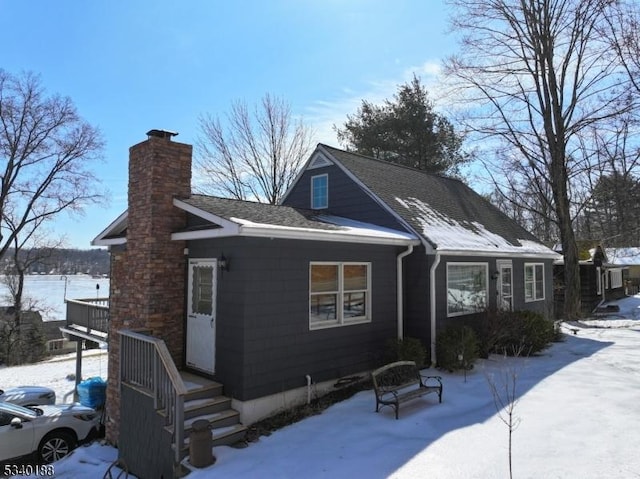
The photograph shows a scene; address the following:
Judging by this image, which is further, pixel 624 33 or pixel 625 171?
pixel 625 171

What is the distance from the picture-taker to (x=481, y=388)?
7.98 m

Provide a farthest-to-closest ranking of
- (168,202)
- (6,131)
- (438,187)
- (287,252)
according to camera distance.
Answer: (6,131) → (438,187) → (168,202) → (287,252)

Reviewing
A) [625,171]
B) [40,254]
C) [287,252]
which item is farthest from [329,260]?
[40,254]

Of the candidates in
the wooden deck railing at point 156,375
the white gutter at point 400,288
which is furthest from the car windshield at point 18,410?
the white gutter at point 400,288

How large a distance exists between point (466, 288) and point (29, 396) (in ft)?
41.1

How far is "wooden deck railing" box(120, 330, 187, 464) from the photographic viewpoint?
575 centimetres

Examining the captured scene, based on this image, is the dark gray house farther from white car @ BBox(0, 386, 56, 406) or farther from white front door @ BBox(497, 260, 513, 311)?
white car @ BBox(0, 386, 56, 406)

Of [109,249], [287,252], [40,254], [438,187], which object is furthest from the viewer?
[40,254]

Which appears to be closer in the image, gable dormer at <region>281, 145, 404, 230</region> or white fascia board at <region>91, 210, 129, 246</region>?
white fascia board at <region>91, 210, 129, 246</region>

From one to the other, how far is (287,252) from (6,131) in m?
26.2

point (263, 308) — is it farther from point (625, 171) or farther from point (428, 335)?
point (625, 171)

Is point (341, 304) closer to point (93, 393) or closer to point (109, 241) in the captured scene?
point (109, 241)

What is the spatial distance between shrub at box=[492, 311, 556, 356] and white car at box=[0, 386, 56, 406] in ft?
41.5

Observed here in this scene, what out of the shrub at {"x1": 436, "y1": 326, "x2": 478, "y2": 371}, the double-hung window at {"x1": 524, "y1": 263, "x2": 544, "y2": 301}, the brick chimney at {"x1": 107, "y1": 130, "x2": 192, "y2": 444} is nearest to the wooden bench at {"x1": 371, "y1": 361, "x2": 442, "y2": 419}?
the shrub at {"x1": 436, "y1": 326, "x2": 478, "y2": 371}
